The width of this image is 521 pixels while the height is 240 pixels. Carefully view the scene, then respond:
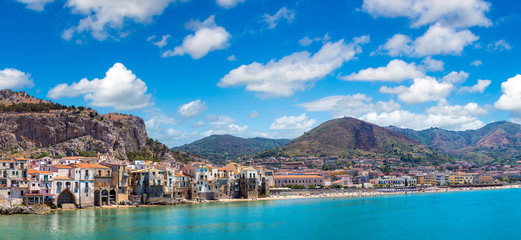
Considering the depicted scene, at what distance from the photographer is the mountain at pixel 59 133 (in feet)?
386

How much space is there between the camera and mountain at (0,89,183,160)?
11756cm

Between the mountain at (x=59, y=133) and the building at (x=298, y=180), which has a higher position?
the mountain at (x=59, y=133)

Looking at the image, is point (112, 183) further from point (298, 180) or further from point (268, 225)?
point (298, 180)

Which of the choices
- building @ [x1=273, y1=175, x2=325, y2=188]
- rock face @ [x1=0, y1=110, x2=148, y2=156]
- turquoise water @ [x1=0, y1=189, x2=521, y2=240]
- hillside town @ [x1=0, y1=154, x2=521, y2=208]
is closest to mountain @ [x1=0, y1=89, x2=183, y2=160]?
rock face @ [x1=0, y1=110, x2=148, y2=156]

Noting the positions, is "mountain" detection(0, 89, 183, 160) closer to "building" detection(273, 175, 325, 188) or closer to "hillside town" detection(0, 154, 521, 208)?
"hillside town" detection(0, 154, 521, 208)

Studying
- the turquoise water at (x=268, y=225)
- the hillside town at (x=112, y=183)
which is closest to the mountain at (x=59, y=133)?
the hillside town at (x=112, y=183)

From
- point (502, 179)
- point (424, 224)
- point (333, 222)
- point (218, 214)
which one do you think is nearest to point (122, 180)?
point (218, 214)

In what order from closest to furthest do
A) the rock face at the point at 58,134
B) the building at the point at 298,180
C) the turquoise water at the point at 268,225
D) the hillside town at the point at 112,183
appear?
the turquoise water at the point at 268,225 < the hillside town at the point at 112,183 < the rock face at the point at 58,134 < the building at the point at 298,180

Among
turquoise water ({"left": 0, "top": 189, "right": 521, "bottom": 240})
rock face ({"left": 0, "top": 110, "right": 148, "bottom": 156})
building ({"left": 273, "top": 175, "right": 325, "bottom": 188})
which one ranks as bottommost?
turquoise water ({"left": 0, "top": 189, "right": 521, "bottom": 240})

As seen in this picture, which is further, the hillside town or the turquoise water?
the hillside town

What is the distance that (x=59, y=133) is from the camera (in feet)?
403

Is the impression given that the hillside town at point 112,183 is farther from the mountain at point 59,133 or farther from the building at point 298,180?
the mountain at point 59,133

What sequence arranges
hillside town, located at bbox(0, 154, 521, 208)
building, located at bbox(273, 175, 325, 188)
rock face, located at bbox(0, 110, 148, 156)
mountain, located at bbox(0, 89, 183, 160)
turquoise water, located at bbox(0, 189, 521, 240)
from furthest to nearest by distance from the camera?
building, located at bbox(273, 175, 325, 188), rock face, located at bbox(0, 110, 148, 156), mountain, located at bbox(0, 89, 183, 160), hillside town, located at bbox(0, 154, 521, 208), turquoise water, located at bbox(0, 189, 521, 240)

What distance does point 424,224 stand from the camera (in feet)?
168
